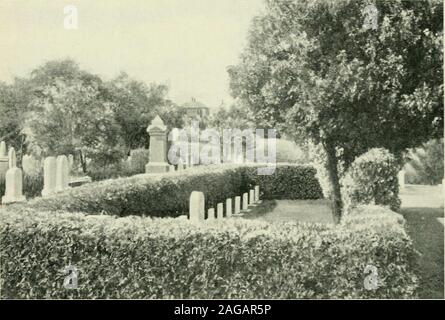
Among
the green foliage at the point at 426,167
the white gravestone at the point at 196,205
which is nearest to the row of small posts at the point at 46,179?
the white gravestone at the point at 196,205

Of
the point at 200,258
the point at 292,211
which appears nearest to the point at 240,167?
the point at 292,211

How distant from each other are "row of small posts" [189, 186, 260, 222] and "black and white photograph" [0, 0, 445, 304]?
49mm

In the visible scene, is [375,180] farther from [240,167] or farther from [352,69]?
[240,167]

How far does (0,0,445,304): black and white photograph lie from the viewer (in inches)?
239

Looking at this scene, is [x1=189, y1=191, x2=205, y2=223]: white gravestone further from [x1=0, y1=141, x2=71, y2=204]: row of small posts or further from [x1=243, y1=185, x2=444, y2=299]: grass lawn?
[x1=243, y1=185, x2=444, y2=299]: grass lawn

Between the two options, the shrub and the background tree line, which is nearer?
the shrub

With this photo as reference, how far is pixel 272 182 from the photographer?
73.4 feet

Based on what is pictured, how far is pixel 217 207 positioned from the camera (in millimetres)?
14977

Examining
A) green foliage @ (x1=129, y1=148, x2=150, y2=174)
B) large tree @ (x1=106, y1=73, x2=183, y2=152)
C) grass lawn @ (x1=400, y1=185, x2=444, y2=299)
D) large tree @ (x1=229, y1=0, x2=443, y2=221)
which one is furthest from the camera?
large tree @ (x1=106, y1=73, x2=183, y2=152)

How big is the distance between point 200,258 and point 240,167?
45.7 feet

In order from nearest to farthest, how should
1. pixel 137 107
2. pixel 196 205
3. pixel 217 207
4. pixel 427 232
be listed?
pixel 196 205, pixel 427 232, pixel 217 207, pixel 137 107

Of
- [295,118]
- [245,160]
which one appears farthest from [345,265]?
[245,160]

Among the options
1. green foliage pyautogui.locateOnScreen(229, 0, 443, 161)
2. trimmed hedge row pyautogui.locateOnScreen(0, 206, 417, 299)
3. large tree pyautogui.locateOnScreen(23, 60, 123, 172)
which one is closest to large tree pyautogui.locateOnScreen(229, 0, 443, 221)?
green foliage pyautogui.locateOnScreen(229, 0, 443, 161)

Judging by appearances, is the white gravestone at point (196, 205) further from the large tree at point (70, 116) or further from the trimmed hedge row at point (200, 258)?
the large tree at point (70, 116)
